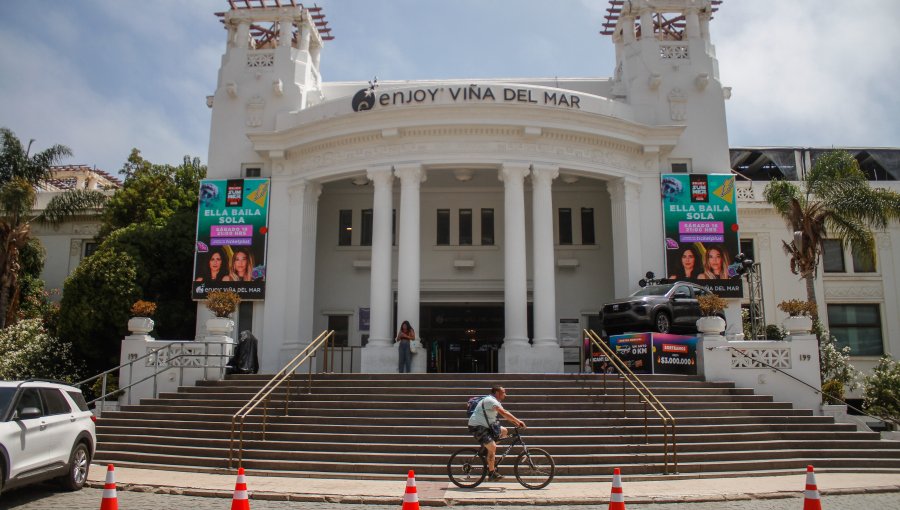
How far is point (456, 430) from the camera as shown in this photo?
50.0 feet

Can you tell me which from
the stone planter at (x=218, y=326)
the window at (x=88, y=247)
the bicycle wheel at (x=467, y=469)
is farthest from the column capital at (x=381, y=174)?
the window at (x=88, y=247)

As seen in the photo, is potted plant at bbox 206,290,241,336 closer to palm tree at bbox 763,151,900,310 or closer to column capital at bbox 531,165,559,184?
column capital at bbox 531,165,559,184

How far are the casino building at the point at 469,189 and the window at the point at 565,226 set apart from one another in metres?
0.08

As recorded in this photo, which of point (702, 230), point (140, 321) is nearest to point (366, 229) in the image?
point (140, 321)

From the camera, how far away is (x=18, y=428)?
10.3 m

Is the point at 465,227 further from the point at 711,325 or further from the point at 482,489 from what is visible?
the point at 482,489

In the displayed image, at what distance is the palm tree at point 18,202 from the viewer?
29344 millimetres

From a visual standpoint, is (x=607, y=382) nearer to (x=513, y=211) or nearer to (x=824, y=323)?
(x=513, y=211)

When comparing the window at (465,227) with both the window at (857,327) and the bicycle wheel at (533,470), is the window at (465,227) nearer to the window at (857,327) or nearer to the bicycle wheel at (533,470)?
the window at (857,327)

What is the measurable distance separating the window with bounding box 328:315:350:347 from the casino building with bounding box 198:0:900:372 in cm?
8

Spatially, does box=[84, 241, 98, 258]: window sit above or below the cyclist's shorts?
above

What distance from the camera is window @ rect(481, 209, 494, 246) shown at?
28.9 metres

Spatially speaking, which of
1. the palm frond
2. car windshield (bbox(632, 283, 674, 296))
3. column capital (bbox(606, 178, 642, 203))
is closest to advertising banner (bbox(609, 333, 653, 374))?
car windshield (bbox(632, 283, 674, 296))

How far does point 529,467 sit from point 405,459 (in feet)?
9.01
